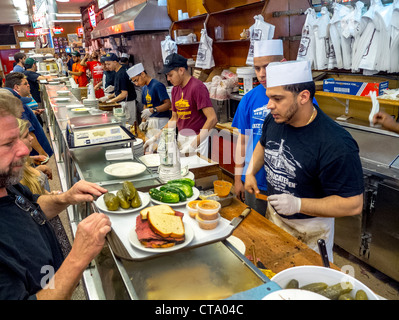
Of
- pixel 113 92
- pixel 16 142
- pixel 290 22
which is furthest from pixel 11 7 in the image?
pixel 16 142

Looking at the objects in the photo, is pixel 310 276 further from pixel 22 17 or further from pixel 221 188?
pixel 22 17

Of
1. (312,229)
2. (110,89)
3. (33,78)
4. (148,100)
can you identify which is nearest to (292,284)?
(312,229)

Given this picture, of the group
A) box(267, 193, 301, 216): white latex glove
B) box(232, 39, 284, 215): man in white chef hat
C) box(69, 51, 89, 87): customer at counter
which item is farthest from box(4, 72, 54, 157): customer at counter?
box(69, 51, 89, 87): customer at counter

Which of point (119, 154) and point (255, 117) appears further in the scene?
point (255, 117)

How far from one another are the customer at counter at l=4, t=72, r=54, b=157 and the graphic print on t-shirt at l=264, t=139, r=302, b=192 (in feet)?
10.2

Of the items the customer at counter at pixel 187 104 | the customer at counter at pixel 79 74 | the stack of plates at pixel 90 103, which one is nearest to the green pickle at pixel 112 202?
the customer at counter at pixel 187 104

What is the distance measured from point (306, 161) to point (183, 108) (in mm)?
2237

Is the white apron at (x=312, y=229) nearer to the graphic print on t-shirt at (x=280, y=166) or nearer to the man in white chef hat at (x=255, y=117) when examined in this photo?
the graphic print on t-shirt at (x=280, y=166)

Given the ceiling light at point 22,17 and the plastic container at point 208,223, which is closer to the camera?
the plastic container at point 208,223

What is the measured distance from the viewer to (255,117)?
109 inches

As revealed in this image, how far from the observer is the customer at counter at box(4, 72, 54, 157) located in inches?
158

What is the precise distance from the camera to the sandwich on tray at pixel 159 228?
1.19 m

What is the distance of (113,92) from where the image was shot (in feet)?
25.8

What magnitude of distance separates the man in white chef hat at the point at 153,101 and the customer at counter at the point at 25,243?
3.57 m
